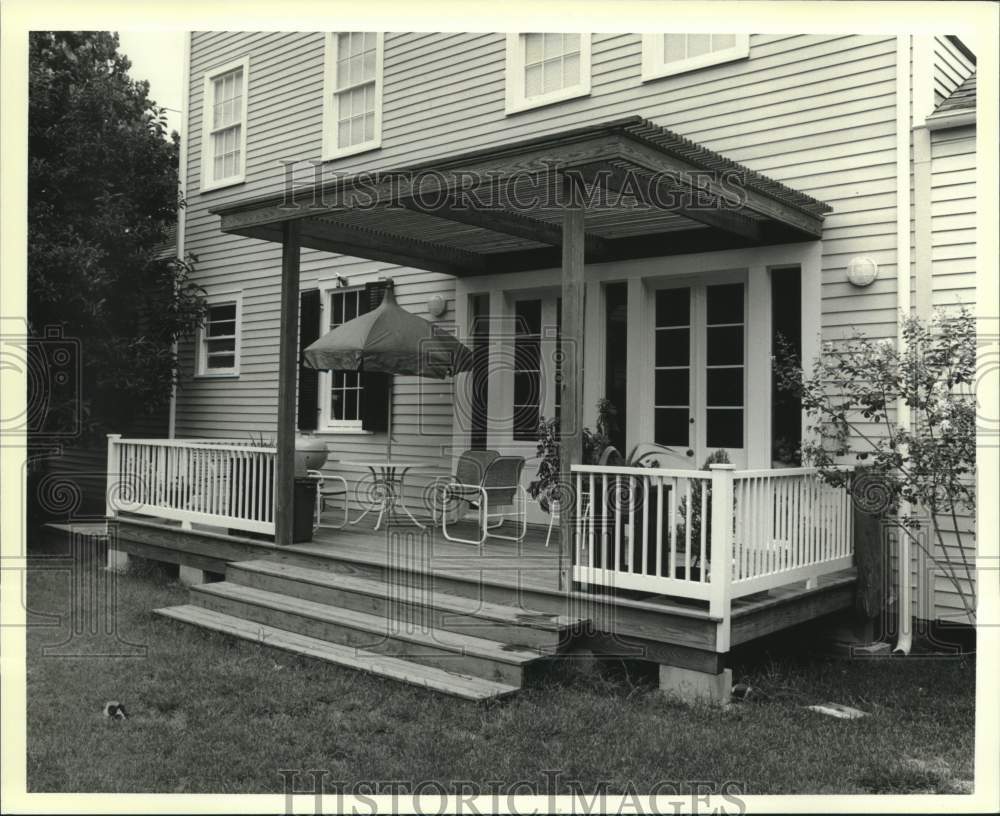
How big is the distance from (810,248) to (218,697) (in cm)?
479

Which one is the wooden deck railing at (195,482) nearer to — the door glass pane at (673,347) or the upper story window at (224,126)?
the door glass pane at (673,347)

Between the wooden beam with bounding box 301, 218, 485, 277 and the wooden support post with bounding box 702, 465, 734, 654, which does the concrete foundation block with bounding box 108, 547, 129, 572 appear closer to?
the wooden beam with bounding box 301, 218, 485, 277

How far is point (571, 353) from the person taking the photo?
5.27 metres

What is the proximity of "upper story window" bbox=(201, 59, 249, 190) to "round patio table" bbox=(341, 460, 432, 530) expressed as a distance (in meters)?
4.42

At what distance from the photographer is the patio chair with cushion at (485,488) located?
22.3 feet

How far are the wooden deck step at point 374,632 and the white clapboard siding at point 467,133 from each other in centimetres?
281

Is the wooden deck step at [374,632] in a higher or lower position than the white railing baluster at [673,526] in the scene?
lower

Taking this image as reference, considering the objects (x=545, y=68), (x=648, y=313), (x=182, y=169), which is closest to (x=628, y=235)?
(x=648, y=313)

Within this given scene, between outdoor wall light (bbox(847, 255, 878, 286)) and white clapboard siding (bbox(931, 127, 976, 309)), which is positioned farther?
outdoor wall light (bbox(847, 255, 878, 286))

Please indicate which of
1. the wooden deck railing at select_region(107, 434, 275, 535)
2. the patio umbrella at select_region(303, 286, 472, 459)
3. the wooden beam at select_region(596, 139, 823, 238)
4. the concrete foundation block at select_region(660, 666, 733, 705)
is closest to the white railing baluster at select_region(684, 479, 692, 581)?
the concrete foundation block at select_region(660, 666, 733, 705)

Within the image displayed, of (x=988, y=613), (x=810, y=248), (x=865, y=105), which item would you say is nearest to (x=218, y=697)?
(x=988, y=613)

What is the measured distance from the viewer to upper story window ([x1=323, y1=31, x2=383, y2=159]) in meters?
9.58

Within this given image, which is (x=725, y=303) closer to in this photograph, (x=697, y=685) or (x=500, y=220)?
(x=500, y=220)

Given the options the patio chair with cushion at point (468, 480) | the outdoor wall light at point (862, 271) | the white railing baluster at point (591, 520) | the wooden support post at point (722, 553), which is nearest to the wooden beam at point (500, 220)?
the patio chair with cushion at point (468, 480)
